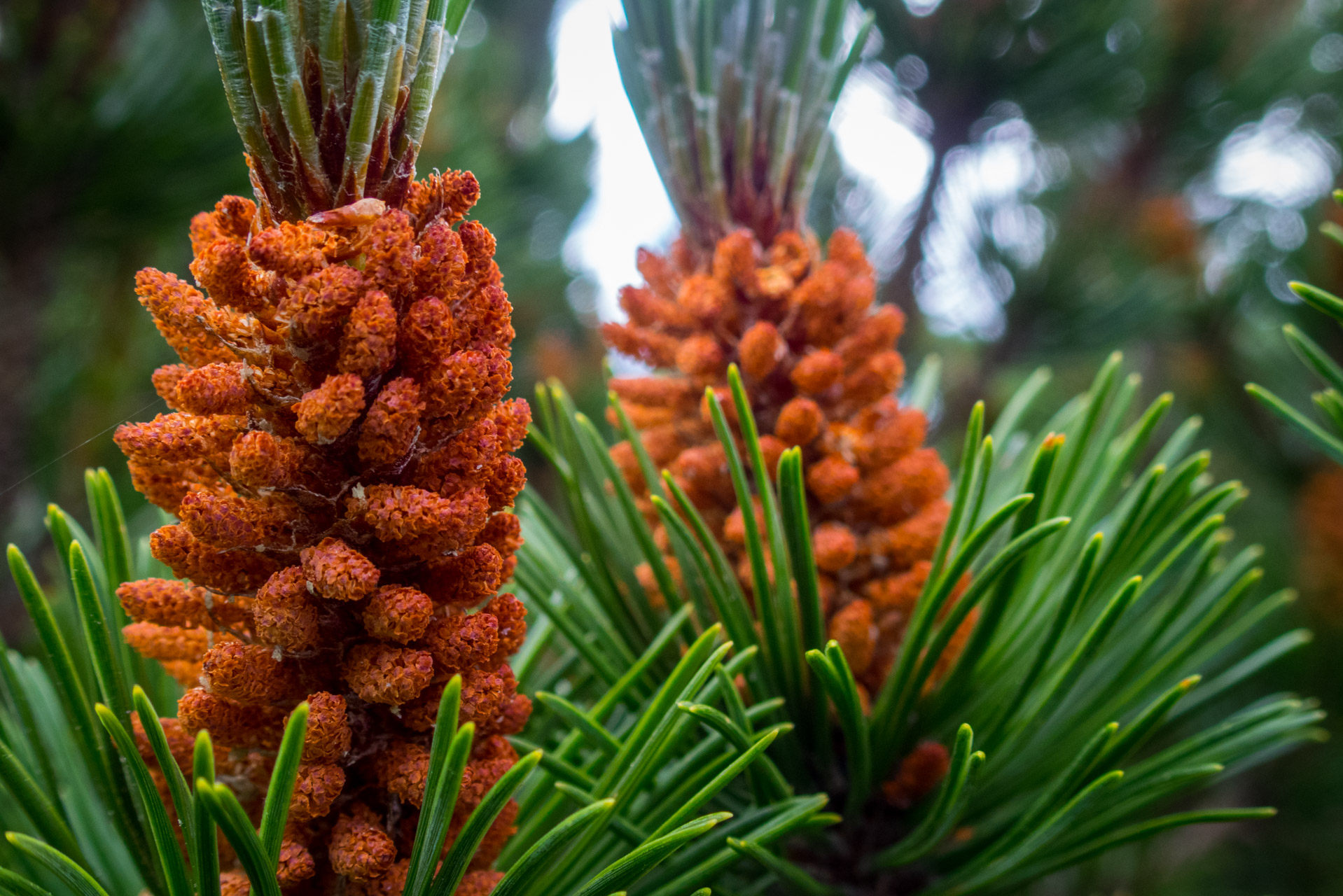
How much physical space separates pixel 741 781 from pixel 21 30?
3.27ft

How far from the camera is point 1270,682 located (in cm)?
128

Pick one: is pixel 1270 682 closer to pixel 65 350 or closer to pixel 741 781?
pixel 741 781

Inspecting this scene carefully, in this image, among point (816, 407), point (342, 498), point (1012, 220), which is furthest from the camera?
point (1012, 220)

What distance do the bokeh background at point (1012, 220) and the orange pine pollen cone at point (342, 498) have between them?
2.03 ft

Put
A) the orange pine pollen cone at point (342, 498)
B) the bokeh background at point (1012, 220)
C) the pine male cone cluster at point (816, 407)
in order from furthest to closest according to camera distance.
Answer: the bokeh background at point (1012, 220), the pine male cone cluster at point (816, 407), the orange pine pollen cone at point (342, 498)

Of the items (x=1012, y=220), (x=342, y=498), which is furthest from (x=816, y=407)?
(x=1012, y=220)

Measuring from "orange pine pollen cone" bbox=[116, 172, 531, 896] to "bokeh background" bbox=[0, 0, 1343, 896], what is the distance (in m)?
0.62

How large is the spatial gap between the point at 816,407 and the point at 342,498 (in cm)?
26

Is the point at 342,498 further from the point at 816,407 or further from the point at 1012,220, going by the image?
the point at 1012,220

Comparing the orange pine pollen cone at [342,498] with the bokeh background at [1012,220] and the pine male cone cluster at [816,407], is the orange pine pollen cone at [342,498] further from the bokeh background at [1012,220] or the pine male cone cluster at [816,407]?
the bokeh background at [1012,220]

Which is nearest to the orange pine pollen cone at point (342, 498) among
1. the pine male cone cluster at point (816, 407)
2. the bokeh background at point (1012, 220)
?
the pine male cone cluster at point (816, 407)

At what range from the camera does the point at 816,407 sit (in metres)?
0.52

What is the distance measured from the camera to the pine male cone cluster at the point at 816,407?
521mm

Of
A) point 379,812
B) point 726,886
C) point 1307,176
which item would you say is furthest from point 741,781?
point 1307,176
